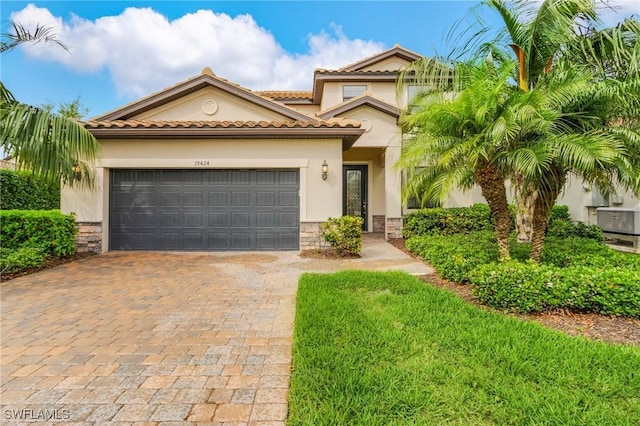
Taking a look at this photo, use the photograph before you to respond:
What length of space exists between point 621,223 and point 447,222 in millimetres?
5313

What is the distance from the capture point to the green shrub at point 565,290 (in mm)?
4387

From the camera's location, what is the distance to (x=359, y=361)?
3170mm

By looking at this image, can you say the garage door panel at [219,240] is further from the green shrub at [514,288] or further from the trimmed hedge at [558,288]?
the green shrub at [514,288]

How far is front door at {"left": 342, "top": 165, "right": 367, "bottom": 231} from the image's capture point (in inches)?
591

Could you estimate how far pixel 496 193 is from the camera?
5.98m

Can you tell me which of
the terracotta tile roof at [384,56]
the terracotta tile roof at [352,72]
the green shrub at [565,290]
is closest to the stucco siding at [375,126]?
the terracotta tile roof at [352,72]

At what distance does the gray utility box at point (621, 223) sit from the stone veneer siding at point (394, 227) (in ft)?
22.3

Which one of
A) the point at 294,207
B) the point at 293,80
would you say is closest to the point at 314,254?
the point at 294,207

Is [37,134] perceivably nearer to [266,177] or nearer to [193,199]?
[193,199]

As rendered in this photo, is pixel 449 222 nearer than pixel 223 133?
No

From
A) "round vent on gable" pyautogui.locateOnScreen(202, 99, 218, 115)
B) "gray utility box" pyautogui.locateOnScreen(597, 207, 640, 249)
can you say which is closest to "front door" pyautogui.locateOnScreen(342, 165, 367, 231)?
"round vent on gable" pyautogui.locateOnScreen(202, 99, 218, 115)

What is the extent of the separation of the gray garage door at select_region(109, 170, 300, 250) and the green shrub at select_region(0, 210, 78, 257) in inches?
56.9

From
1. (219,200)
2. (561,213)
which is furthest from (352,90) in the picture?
(561,213)

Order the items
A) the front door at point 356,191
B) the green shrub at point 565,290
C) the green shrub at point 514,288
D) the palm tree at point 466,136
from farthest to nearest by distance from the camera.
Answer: the front door at point 356,191
the palm tree at point 466,136
the green shrub at point 514,288
the green shrub at point 565,290
